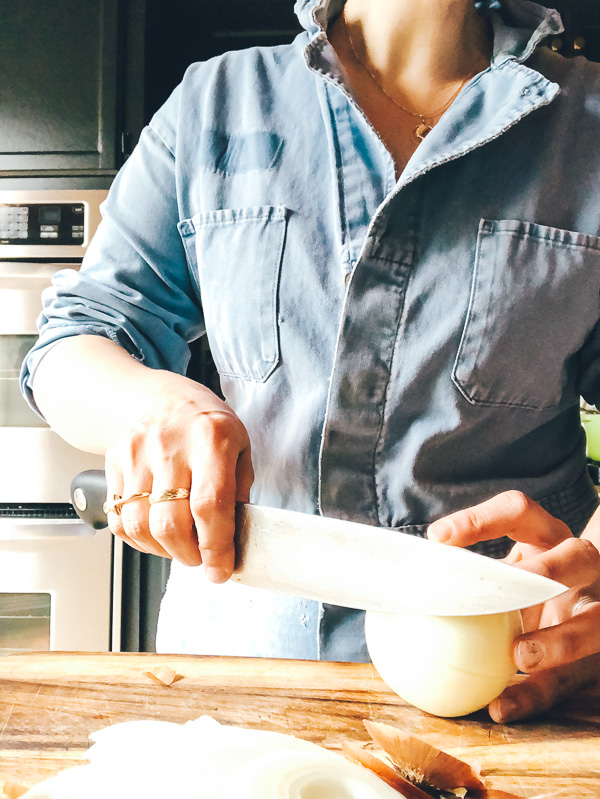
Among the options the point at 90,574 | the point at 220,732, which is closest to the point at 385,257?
the point at 220,732

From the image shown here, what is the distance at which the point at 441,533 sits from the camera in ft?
1.94

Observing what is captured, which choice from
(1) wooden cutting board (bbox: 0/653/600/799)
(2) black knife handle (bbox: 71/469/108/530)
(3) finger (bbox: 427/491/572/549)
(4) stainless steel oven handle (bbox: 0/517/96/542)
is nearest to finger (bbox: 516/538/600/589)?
(3) finger (bbox: 427/491/572/549)

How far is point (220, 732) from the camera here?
1.81ft

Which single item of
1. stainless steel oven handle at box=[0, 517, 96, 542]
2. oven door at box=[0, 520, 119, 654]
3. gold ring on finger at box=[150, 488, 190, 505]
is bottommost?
oven door at box=[0, 520, 119, 654]

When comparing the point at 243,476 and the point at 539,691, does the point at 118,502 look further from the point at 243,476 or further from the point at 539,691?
the point at 539,691

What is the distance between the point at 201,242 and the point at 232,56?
224 millimetres

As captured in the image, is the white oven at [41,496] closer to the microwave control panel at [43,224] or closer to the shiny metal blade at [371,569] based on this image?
the microwave control panel at [43,224]

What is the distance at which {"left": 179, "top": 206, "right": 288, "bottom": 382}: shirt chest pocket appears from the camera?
750 mm

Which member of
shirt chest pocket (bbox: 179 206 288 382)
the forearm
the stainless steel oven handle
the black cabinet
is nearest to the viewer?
the forearm

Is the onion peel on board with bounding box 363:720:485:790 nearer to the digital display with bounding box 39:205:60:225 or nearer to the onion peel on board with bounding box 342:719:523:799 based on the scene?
the onion peel on board with bounding box 342:719:523:799

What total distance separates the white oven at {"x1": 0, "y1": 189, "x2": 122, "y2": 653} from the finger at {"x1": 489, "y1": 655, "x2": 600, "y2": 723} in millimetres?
1199

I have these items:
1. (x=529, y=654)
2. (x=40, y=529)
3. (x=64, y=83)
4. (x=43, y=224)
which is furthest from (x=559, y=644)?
(x=64, y=83)

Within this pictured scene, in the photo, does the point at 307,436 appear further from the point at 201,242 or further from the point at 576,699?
the point at 576,699

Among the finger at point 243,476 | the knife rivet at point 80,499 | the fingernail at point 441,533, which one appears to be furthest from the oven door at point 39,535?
the fingernail at point 441,533
